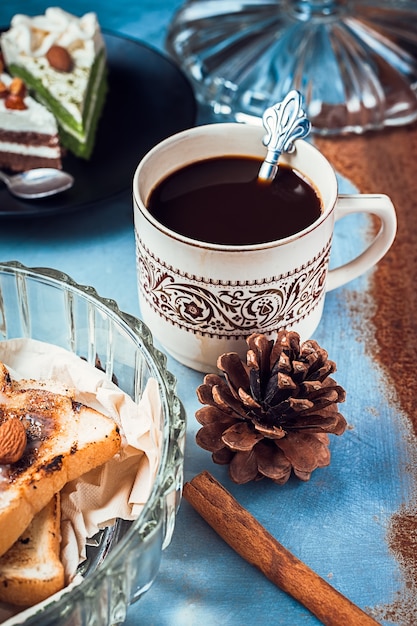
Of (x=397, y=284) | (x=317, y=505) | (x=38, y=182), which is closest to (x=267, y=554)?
(x=317, y=505)

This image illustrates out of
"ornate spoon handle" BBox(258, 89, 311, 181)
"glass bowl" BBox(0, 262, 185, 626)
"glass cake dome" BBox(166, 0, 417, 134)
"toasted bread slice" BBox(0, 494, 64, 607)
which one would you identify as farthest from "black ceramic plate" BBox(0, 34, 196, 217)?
"toasted bread slice" BBox(0, 494, 64, 607)

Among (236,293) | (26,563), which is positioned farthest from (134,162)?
(26,563)

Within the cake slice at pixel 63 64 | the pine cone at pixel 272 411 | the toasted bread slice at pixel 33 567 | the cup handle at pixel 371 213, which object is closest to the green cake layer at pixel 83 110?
the cake slice at pixel 63 64

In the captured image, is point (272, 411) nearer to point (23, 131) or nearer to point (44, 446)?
point (44, 446)

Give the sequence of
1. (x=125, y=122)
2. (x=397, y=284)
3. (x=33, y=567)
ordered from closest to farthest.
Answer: (x=33, y=567) < (x=397, y=284) < (x=125, y=122)

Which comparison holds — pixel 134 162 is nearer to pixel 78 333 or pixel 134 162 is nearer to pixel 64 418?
pixel 78 333

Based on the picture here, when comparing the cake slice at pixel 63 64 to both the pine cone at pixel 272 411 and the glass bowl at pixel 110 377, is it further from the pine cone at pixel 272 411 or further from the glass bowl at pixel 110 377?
the pine cone at pixel 272 411
